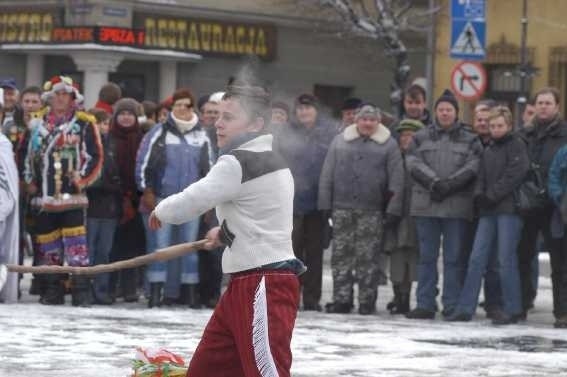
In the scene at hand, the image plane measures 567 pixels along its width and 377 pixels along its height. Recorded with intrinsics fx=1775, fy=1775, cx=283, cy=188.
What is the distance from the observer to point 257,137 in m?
8.54

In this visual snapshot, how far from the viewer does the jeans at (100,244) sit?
16.0 metres

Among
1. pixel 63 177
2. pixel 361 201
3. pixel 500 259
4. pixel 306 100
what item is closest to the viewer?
pixel 500 259

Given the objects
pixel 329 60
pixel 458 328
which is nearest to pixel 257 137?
pixel 458 328

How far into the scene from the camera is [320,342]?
13320mm

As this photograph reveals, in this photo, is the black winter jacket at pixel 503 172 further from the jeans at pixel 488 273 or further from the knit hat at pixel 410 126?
the knit hat at pixel 410 126

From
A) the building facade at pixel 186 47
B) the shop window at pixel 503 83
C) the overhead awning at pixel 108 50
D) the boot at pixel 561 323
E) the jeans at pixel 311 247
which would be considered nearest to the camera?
the boot at pixel 561 323

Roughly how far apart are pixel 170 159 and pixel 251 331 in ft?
25.1

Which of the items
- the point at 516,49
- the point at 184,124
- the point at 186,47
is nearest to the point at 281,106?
the point at 184,124

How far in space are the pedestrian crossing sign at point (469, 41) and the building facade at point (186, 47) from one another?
42.7 feet

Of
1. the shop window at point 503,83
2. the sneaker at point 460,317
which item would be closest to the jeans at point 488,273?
the sneaker at point 460,317

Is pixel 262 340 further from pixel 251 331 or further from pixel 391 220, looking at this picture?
pixel 391 220

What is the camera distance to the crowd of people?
1542 centimetres

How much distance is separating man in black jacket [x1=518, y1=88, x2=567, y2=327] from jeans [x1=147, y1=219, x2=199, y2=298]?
2921mm

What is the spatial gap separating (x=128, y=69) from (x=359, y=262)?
929 inches
